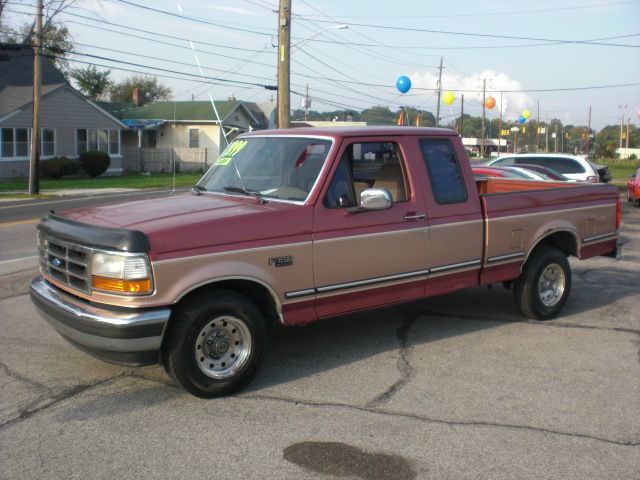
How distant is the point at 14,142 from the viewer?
34.7m

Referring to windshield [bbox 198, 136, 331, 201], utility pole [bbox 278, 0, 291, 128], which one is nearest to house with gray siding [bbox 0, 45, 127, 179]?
utility pole [bbox 278, 0, 291, 128]

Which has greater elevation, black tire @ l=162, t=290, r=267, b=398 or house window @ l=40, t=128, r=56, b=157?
house window @ l=40, t=128, r=56, b=157

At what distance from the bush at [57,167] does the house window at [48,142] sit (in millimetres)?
1535

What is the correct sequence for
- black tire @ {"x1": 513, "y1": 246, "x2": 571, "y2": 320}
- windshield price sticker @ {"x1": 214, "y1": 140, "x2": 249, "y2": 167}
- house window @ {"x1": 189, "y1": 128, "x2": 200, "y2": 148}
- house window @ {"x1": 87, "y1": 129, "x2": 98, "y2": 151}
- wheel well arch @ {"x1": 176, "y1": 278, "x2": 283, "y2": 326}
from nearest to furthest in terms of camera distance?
wheel well arch @ {"x1": 176, "y1": 278, "x2": 283, "y2": 326} < windshield price sticker @ {"x1": 214, "y1": 140, "x2": 249, "y2": 167} < black tire @ {"x1": 513, "y1": 246, "x2": 571, "y2": 320} < house window @ {"x1": 87, "y1": 129, "x2": 98, "y2": 151} < house window @ {"x1": 189, "y1": 128, "x2": 200, "y2": 148}

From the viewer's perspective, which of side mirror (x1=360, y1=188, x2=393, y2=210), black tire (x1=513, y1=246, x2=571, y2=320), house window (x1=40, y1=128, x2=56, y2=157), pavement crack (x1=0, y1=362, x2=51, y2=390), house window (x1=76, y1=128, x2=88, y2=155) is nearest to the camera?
pavement crack (x1=0, y1=362, x2=51, y2=390)

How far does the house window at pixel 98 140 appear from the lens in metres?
39.3

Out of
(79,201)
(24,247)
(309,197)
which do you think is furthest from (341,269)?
(79,201)

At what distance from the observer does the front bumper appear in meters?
4.56

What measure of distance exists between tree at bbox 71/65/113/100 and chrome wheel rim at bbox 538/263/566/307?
70698 millimetres

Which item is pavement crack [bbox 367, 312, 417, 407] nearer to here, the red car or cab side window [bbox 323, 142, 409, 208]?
cab side window [bbox 323, 142, 409, 208]

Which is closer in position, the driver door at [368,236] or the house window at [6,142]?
the driver door at [368,236]

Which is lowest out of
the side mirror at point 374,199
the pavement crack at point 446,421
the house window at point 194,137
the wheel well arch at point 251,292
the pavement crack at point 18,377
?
the pavement crack at point 446,421

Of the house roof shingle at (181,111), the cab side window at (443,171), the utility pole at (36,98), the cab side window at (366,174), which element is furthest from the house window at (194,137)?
the cab side window at (366,174)

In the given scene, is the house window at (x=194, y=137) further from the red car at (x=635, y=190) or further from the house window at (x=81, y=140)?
the red car at (x=635, y=190)
